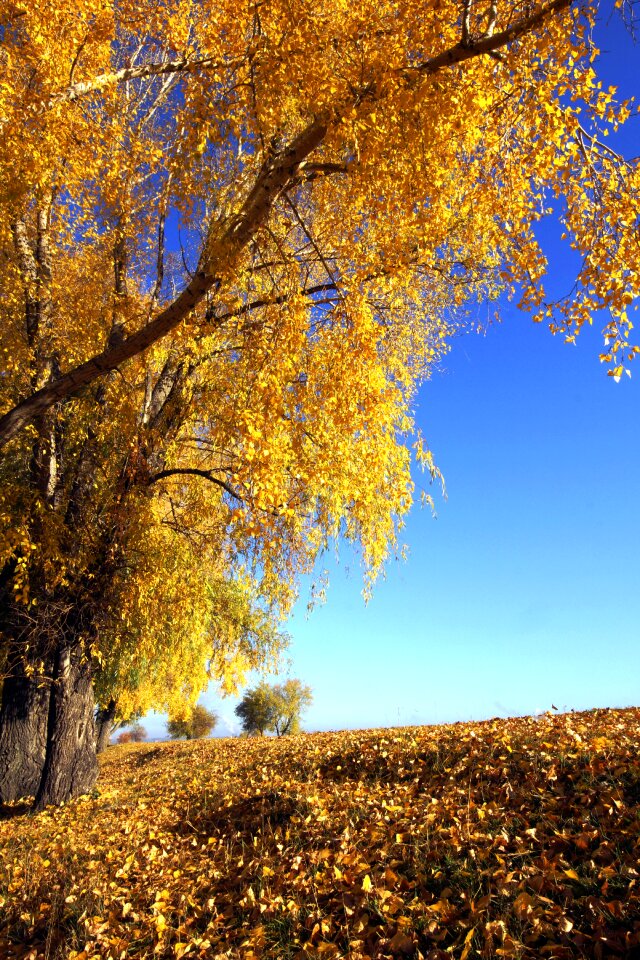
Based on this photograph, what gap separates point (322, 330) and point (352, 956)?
19.3 feet

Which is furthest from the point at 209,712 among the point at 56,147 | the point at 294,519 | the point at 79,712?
the point at 56,147

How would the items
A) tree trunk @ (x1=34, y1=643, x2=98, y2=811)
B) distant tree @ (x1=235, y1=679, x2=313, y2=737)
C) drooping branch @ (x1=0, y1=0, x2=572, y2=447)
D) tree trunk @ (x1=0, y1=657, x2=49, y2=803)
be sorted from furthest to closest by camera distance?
distant tree @ (x1=235, y1=679, x2=313, y2=737)
tree trunk @ (x1=0, y1=657, x2=49, y2=803)
tree trunk @ (x1=34, y1=643, x2=98, y2=811)
drooping branch @ (x1=0, y1=0, x2=572, y2=447)

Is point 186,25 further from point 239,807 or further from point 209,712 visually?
point 209,712

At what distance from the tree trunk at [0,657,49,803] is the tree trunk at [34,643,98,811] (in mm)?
1033

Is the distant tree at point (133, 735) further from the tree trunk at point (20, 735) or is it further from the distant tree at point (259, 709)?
the tree trunk at point (20, 735)

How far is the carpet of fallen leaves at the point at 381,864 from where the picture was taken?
356cm

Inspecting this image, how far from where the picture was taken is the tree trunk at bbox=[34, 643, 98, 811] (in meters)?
10.1

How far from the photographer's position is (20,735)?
1118 centimetres

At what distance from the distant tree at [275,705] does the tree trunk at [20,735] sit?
2699 cm

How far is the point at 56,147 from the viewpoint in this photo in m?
8.22

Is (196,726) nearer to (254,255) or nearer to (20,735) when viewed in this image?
(20,735)

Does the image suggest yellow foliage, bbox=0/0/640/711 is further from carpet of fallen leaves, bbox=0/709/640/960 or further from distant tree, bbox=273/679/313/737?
distant tree, bbox=273/679/313/737

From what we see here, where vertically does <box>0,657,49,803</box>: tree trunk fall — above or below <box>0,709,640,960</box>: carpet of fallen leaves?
above

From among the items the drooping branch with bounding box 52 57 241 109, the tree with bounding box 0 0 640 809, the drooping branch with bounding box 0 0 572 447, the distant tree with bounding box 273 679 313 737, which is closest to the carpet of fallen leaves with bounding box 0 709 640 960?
the tree with bounding box 0 0 640 809
